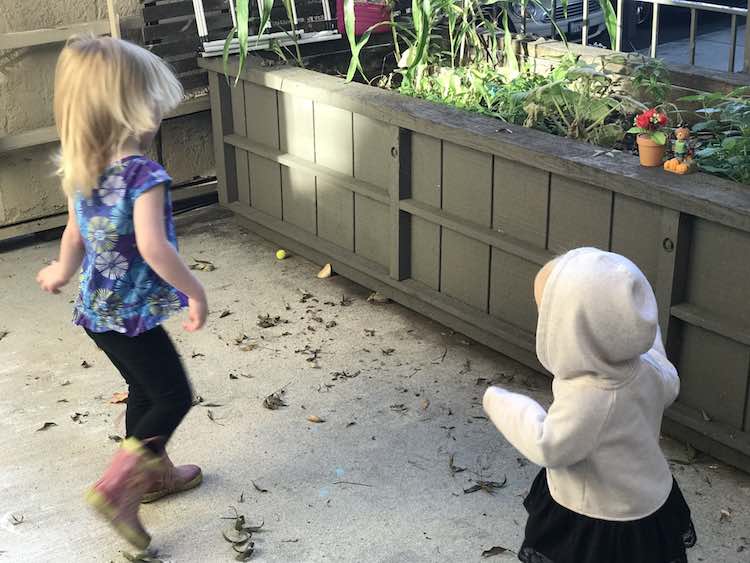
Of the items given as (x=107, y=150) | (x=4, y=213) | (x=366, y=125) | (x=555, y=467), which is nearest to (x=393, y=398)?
(x=366, y=125)

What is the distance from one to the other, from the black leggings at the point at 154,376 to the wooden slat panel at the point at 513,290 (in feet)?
4.53

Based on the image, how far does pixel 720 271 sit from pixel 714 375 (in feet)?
1.06

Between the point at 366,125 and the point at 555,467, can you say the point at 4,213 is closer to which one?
the point at 366,125

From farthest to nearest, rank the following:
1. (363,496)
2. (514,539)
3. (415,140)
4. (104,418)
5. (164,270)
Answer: (415,140) < (104,418) < (363,496) < (514,539) < (164,270)

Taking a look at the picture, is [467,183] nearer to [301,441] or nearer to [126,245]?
[301,441]

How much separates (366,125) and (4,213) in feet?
Answer: 6.10

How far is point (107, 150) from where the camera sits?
2627 mm

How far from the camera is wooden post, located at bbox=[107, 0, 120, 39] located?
4984 millimetres

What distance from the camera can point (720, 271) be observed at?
3129mm

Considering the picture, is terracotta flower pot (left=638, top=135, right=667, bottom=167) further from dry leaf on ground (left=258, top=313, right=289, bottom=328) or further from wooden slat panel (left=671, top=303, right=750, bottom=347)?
dry leaf on ground (left=258, top=313, right=289, bottom=328)

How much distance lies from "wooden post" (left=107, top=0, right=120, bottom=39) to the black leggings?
2.57 metres

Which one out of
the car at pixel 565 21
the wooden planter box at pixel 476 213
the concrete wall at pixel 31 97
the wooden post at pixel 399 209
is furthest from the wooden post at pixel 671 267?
the car at pixel 565 21

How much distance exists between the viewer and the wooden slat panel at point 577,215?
3449mm

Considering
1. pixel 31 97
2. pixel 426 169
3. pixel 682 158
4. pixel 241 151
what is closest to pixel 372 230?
pixel 426 169
